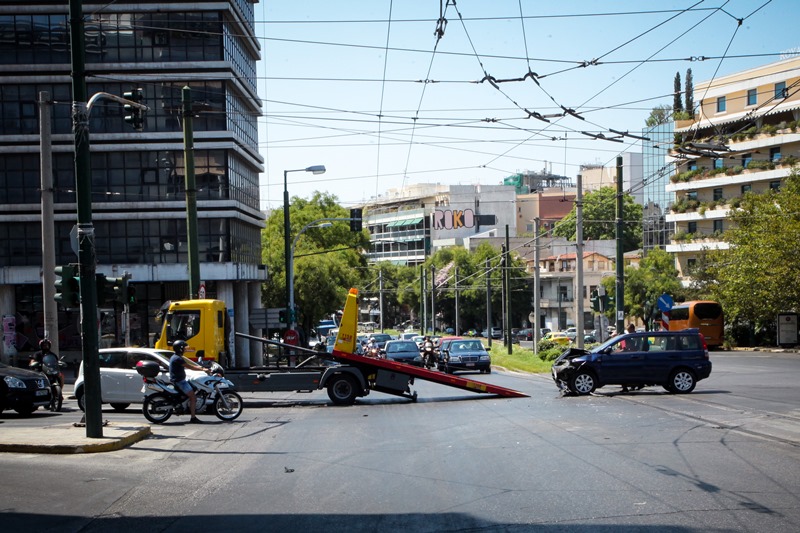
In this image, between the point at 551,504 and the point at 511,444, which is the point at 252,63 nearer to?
the point at 511,444

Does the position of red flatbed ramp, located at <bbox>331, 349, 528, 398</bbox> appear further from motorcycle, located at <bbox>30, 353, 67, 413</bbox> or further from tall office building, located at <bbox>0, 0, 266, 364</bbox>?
tall office building, located at <bbox>0, 0, 266, 364</bbox>

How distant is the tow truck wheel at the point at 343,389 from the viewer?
23.8 meters

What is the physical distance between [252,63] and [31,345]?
19.1m

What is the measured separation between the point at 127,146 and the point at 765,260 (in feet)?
116

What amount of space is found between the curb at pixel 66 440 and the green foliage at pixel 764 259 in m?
44.4

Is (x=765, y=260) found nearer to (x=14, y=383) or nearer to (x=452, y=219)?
(x=14, y=383)

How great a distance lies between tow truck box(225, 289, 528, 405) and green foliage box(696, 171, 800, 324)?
34.3m

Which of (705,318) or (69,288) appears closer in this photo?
(69,288)

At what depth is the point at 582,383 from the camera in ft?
80.0

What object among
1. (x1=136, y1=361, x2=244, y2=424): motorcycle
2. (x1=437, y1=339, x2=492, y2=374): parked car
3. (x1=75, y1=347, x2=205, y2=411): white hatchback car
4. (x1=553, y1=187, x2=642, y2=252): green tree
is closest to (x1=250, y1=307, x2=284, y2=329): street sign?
(x1=437, y1=339, x2=492, y2=374): parked car

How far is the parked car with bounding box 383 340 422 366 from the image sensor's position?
3955 cm

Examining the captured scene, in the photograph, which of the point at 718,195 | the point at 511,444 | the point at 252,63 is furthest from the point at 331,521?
the point at 718,195

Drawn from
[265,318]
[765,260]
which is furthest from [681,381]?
[765,260]

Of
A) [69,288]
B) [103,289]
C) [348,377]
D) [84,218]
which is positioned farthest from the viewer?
[348,377]
